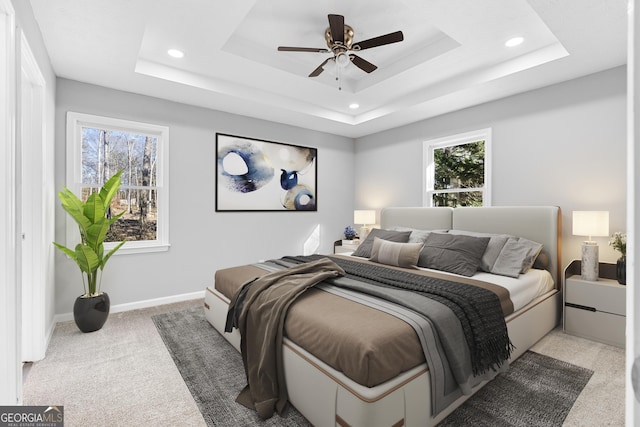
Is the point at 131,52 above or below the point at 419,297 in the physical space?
above

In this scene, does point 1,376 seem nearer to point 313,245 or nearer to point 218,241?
point 218,241

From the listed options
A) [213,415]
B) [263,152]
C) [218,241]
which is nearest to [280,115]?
[263,152]

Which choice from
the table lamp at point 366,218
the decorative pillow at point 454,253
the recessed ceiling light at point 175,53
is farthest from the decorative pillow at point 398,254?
the recessed ceiling light at point 175,53

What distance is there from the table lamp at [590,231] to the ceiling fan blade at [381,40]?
2.30m

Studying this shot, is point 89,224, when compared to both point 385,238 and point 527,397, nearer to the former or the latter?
point 385,238

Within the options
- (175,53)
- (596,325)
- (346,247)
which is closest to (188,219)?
(175,53)

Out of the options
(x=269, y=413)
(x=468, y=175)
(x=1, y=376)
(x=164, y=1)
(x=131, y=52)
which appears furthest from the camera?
(x=468, y=175)

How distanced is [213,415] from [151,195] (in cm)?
287

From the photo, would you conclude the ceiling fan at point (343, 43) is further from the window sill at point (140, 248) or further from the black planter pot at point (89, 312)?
the black planter pot at point (89, 312)

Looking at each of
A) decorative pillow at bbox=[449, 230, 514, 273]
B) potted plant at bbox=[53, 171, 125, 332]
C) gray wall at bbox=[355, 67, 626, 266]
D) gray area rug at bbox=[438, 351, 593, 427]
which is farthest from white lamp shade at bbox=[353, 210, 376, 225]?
potted plant at bbox=[53, 171, 125, 332]

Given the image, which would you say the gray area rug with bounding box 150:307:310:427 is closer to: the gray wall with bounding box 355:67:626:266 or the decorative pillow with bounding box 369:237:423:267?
the decorative pillow with bounding box 369:237:423:267

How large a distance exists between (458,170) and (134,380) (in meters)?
4.23

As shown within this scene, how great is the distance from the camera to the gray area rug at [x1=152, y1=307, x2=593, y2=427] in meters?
1.81

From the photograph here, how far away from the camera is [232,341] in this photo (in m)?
2.64
